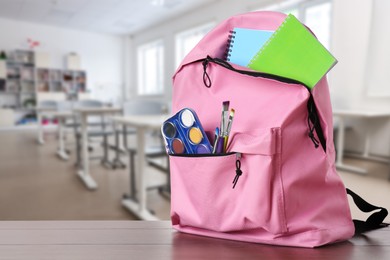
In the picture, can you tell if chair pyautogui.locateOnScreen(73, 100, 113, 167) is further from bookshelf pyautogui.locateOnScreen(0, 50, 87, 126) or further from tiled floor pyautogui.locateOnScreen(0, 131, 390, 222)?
bookshelf pyautogui.locateOnScreen(0, 50, 87, 126)

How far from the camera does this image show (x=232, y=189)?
52 centimetres

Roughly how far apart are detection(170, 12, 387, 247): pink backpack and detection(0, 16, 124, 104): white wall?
762 centimetres

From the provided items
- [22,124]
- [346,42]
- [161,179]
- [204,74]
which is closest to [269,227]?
[204,74]

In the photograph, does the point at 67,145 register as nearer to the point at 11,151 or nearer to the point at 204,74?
the point at 11,151

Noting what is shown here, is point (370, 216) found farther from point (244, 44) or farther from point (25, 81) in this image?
point (25, 81)

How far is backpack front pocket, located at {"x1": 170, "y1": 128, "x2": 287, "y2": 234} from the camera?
0.48 m

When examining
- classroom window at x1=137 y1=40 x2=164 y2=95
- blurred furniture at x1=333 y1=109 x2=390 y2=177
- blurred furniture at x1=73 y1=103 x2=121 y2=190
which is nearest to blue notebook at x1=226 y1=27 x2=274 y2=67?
blurred furniture at x1=333 y1=109 x2=390 y2=177

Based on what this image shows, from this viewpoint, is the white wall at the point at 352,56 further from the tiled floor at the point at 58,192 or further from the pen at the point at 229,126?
the tiled floor at the point at 58,192

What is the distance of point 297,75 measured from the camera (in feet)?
1.62

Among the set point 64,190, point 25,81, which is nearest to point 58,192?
point 64,190

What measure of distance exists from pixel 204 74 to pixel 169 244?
35cm

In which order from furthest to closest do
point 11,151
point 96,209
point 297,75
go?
point 11,151 → point 96,209 → point 297,75

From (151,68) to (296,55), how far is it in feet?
23.0

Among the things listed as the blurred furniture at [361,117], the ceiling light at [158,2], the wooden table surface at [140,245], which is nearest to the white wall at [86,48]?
the ceiling light at [158,2]
